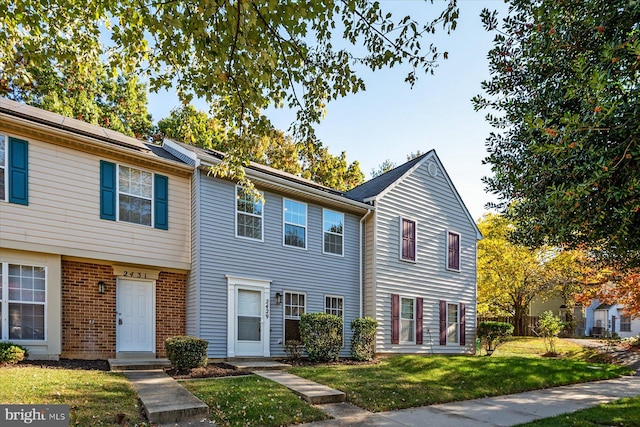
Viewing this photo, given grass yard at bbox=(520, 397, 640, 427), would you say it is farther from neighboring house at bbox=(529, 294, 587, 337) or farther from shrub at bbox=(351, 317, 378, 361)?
neighboring house at bbox=(529, 294, 587, 337)

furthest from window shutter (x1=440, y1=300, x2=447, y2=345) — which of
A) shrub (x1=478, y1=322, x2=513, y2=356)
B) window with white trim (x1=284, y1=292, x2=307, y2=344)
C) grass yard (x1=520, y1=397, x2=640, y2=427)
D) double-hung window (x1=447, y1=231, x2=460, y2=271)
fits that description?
grass yard (x1=520, y1=397, x2=640, y2=427)

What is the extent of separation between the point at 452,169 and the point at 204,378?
41.0 ft

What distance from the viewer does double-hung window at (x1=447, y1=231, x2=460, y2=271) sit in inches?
642

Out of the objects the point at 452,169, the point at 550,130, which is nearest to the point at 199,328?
the point at 550,130

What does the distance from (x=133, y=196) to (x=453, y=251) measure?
38.7 feet

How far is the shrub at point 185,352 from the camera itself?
8391 millimetres

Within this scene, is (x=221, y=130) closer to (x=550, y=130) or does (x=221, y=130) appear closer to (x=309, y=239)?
(x=550, y=130)

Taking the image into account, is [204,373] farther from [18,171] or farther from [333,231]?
[333,231]

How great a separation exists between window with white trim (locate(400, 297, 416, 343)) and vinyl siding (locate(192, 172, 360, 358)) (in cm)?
185

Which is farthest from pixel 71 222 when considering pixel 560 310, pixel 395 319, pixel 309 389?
pixel 560 310

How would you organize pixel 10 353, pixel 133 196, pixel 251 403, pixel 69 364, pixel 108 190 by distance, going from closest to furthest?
pixel 251 403 < pixel 10 353 < pixel 69 364 < pixel 108 190 < pixel 133 196

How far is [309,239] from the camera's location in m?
12.8

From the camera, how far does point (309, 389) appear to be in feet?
24.5

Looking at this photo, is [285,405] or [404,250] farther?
[404,250]
